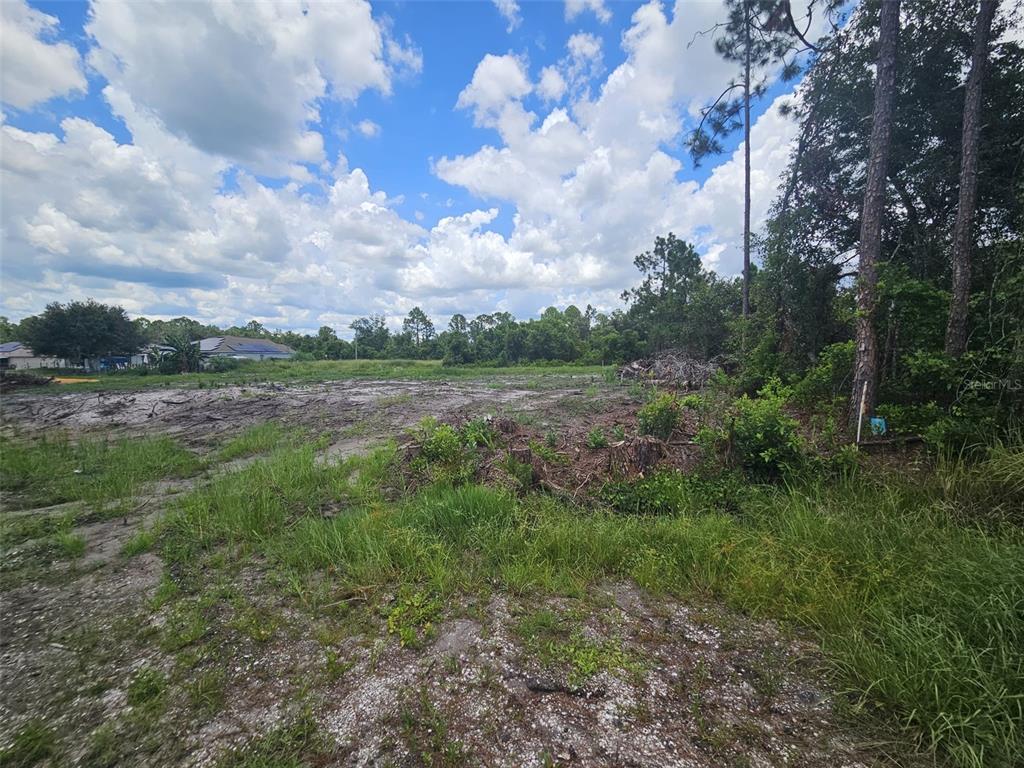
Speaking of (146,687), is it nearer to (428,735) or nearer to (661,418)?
(428,735)

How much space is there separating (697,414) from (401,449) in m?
5.16

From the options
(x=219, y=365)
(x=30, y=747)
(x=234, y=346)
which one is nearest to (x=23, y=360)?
(x=234, y=346)

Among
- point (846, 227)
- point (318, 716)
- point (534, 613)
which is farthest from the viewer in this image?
point (846, 227)

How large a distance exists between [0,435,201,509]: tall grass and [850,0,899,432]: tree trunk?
10.7m

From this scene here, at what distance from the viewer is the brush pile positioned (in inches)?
568

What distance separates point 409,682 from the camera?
2.29m

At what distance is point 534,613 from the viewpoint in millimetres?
2885

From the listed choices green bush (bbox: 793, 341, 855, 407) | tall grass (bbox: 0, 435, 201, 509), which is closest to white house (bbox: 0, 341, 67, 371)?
tall grass (bbox: 0, 435, 201, 509)

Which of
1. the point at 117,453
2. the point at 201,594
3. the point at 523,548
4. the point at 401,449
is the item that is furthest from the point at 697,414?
the point at 117,453

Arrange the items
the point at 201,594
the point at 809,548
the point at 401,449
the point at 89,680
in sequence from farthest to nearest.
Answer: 1. the point at 401,449
2. the point at 809,548
3. the point at 201,594
4. the point at 89,680

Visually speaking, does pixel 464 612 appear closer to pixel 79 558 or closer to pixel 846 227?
pixel 79 558

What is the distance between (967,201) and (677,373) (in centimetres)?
1066

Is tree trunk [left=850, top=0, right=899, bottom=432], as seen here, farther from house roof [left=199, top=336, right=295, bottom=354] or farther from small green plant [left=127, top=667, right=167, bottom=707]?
house roof [left=199, top=336, right=295, bottom=354]

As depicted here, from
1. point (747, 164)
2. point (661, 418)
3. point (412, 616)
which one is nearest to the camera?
point (412, 616)
